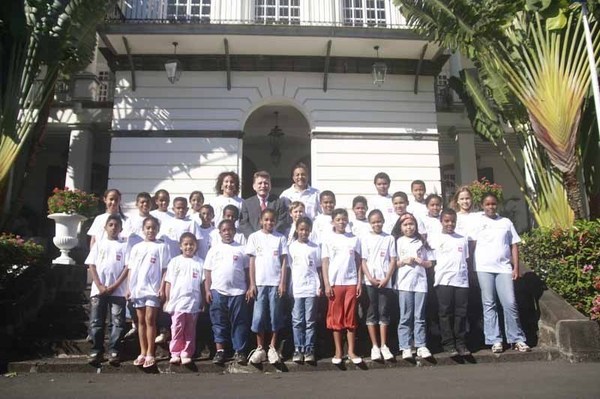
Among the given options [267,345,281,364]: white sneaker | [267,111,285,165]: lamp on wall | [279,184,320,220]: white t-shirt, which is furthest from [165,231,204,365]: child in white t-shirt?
[267,111,285,165]: lamp on wall

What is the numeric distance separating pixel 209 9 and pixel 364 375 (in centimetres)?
1020

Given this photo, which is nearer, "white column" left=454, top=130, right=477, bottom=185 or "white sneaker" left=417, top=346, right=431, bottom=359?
"white sneaker" left=417, top=346, right=431, bottom=359

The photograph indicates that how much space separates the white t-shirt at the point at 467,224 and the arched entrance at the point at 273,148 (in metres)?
7.57

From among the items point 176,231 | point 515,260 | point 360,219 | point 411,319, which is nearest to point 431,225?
point 360,219

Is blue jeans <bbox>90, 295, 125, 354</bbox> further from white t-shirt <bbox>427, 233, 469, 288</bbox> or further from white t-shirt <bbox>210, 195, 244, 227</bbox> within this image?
white t-shirt <bbox>427, 233, 469, 288</bbox>

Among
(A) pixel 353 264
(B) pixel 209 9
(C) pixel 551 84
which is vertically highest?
(B) pixel 209 9

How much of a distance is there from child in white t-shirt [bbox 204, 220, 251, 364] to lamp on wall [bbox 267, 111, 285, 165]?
7.75 metres

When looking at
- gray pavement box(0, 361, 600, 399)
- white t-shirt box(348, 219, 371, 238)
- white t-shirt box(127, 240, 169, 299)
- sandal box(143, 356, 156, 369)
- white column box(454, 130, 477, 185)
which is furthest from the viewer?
white column box(454, 130, 477, 185)

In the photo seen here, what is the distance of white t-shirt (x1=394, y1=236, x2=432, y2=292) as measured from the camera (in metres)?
5.68

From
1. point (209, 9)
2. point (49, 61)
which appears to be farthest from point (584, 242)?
point (209, 9)

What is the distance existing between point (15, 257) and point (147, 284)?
8.40 ft

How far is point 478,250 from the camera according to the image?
610 centimetres

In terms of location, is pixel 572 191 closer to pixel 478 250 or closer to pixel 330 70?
pixel 478 250

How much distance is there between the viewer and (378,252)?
229 inches
